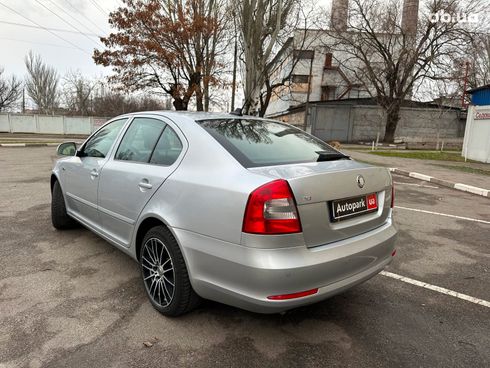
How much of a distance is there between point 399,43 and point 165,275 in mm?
33248

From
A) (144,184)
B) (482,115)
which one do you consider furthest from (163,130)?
(482,115)

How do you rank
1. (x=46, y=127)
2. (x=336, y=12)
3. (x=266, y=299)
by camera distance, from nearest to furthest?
(x=266, y=299), (x=336, y=12), (x=46, y=127)

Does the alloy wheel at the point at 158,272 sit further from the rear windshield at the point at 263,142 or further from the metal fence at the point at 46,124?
the metal fence at the point at 46,124

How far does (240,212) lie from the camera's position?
215 cm

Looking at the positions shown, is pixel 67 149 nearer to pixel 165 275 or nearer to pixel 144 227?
pixel 144 227

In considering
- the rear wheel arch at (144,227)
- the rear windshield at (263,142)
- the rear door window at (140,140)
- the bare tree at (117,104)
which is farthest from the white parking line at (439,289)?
the bare tree at (117,104)

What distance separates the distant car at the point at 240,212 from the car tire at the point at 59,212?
4.52ft

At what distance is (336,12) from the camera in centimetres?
3131

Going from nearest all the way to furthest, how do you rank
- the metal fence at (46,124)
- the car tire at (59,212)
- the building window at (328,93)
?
the car tire at (59,212) → the metal fence at (46,124) → the building window at (328,93)

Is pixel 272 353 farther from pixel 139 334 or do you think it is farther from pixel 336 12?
pixel 336 12

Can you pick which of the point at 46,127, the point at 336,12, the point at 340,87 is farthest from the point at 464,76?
the point at 46,127

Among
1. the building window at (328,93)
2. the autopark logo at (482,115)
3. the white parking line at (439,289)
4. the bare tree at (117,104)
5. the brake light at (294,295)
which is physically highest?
the building window at (328,93)

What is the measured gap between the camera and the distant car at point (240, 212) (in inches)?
84.0

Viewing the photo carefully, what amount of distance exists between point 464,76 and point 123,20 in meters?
26.3
